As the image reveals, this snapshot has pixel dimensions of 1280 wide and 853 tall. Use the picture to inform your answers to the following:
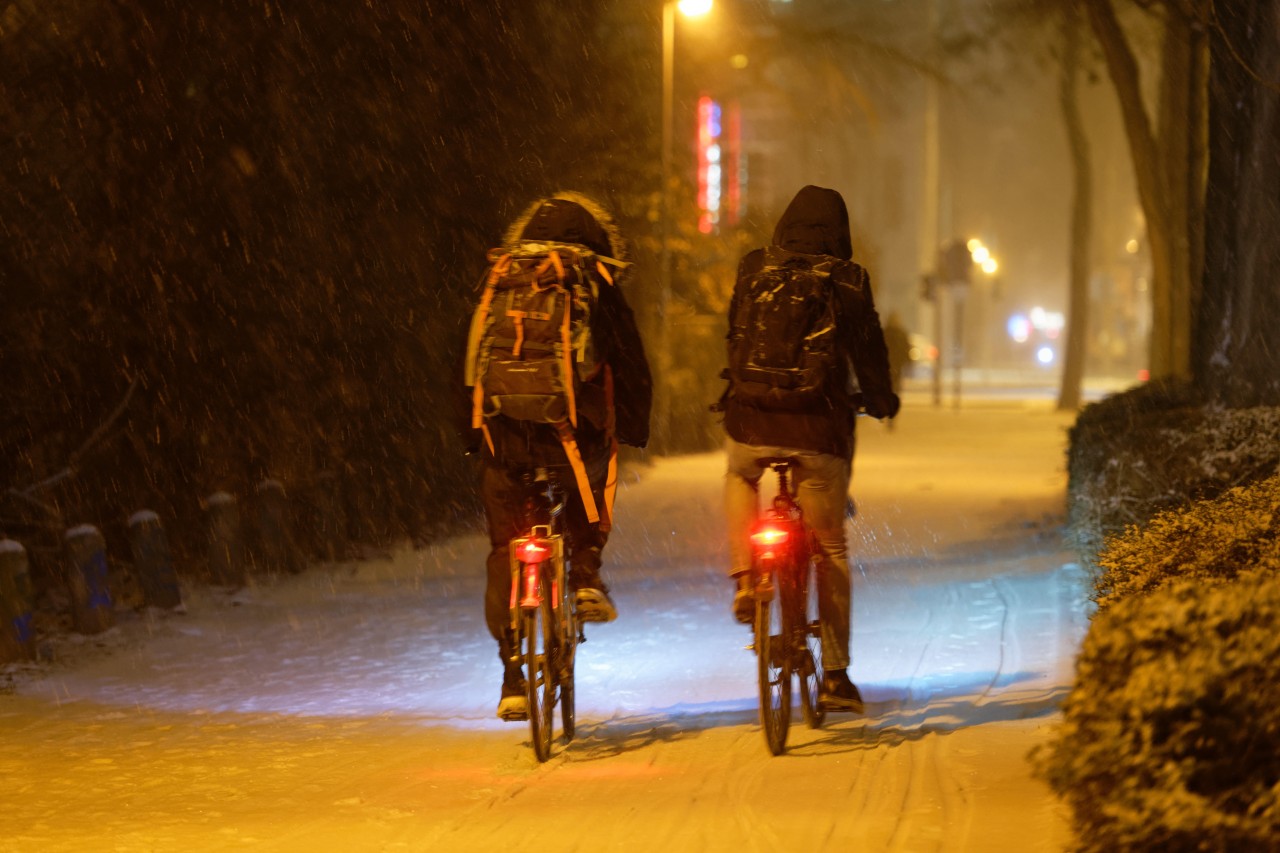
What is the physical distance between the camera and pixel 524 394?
656cm

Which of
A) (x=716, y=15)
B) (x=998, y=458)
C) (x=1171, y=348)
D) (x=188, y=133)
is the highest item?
(x=716, y=15)

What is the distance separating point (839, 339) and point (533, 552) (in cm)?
135

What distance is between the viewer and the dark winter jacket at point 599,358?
6.71 m

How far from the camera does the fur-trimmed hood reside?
22.3 feet

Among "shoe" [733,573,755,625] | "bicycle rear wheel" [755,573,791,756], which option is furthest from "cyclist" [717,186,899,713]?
"bicycle rear wheel" [755,573,791,756]

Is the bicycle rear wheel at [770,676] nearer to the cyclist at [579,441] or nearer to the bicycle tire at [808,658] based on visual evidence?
the bicycle tire at [808,658]

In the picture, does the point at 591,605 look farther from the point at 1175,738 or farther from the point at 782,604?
the point at 1175,738

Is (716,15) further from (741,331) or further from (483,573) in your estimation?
(741,331)

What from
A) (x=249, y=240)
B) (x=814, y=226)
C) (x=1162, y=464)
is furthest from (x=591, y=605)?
(x=249, y=240)

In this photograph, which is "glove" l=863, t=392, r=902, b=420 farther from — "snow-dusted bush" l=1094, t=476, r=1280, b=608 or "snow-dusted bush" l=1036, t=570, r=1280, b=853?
"snow-dusted bush" l=1036, t=570, r=1280, b=853

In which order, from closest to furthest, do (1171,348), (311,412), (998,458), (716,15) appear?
(311,412) < (1171,348) < (998,458) < (716,15)

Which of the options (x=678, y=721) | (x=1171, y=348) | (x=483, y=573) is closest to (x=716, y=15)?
(x=1171, y=348)

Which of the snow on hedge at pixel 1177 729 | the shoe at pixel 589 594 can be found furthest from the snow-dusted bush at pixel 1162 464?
the snow on hedge at pixel 1177 729

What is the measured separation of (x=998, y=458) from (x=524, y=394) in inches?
733
